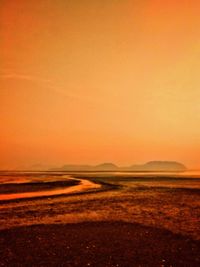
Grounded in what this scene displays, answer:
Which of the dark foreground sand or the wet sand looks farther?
the wet sand

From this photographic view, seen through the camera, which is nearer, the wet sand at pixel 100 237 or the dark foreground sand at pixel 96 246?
the dark foreground sand at pixel 96 246

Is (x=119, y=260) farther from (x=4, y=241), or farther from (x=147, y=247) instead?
(x=4, y=241)

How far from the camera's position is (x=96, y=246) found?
15.1 meters

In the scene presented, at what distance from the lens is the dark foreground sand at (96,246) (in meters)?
12.6

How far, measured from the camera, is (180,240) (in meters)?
16.1

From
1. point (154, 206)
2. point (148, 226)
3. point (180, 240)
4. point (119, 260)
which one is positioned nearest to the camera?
point (119, 260)

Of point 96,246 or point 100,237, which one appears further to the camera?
point 100,237

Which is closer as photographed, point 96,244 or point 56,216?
point 96,244

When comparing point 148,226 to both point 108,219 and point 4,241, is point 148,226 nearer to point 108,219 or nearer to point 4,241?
point 108,219

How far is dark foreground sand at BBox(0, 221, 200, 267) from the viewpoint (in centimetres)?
1261

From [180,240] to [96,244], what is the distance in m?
4.47

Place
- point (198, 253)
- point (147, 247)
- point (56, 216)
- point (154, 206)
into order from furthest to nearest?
point (154, 206) < point (56, 216) < point (147, 247) < point (198, 253)

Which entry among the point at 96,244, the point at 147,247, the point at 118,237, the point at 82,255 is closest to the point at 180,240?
the point at 147,247

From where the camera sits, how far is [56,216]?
24297 millimetres
